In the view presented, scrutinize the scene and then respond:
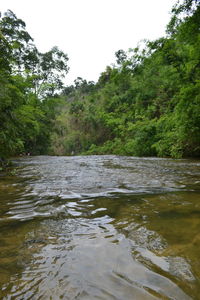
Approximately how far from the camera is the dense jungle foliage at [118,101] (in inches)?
258

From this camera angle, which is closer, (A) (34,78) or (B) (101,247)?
(B) (101,247)

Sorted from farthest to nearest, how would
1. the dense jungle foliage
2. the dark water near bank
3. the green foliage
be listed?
the green foliage → the dense jungle foliage → the dark water near bank

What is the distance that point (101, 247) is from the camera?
1375 millimetres

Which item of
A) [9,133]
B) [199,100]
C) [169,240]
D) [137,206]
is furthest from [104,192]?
[199,100]

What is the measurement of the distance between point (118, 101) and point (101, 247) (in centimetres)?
2114

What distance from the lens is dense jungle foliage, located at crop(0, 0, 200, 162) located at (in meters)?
6.56

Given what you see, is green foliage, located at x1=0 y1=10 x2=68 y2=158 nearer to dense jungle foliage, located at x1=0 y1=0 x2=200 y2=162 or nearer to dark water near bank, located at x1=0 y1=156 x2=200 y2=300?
dense jungle foliage, located at x1=0 y1=0 x2=200 y2=162

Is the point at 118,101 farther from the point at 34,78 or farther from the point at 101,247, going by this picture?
the point at 101,247

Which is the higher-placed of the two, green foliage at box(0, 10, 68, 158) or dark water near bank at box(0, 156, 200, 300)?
green foliage at box(0, 10, 68, 158)

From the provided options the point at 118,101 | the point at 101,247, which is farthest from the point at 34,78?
the point at 101,247

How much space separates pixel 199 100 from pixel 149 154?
598cm

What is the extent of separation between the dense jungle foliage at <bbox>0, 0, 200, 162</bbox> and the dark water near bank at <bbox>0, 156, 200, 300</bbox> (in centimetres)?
388

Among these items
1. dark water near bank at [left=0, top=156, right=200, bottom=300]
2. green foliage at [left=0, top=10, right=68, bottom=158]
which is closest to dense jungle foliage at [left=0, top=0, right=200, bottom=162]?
green foliage at [left=0, top=10, right=68, bottom=158]

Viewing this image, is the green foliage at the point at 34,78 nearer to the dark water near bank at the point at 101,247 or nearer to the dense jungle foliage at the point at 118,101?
the dense jungle foliage at the point at 118,101
